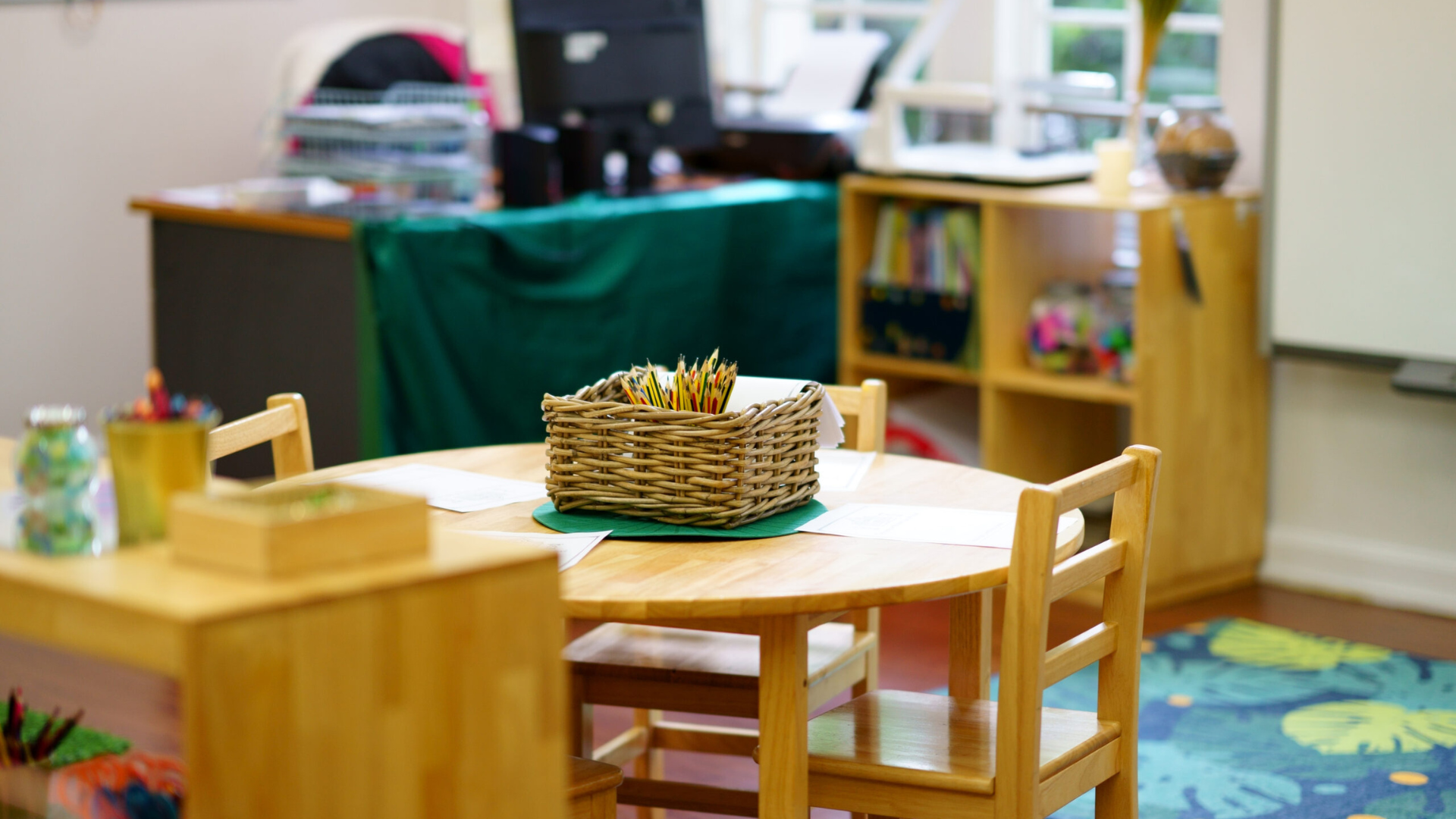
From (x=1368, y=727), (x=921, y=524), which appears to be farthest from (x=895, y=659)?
(x=921, y=524)

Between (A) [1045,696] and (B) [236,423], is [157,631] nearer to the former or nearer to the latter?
(B) [236,423]

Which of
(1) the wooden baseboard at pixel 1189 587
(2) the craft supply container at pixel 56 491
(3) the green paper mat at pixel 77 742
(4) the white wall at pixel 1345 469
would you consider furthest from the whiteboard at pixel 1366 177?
(2) the craft supply container at pixel 56 491

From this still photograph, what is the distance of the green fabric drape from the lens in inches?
129

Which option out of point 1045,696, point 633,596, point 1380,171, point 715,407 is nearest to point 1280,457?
point 1380,171

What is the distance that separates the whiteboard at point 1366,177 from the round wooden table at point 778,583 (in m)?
1.69

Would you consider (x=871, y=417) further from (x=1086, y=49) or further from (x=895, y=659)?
(x=1086, y=49)

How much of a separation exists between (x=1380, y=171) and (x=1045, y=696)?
1275 mm

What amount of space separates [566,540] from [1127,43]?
2749 millimetres

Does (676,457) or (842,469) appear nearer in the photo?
(676,457)

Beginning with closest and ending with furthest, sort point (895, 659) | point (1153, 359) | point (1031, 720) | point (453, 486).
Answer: point (1031, 720)
point (453, 486)
point (895, 659)
point (1153, 359)

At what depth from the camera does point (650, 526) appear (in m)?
1.75

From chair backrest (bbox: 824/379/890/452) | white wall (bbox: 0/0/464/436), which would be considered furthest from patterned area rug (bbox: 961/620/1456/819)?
white wall (bbox: 0/0/464/436)

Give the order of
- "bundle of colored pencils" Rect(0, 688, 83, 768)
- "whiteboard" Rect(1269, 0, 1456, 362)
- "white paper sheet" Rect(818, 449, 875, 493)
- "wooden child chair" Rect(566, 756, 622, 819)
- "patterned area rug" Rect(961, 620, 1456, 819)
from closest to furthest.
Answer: "bundle of colored pencils" Rect(0, 688, 83, 768) < "wooden child chair" Rect(566, 756, 622, 819) < "white paper sheet" Rect(818, 449, 875, 493) < "patterned area rug" Rect(961, 620, 1456, 819) < "whiteboard" Rect(1269, 0, 1456, 362)

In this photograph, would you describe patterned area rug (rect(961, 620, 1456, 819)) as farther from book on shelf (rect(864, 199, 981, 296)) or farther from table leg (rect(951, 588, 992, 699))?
book on shelf (rect(864, 199, 981, 296))
